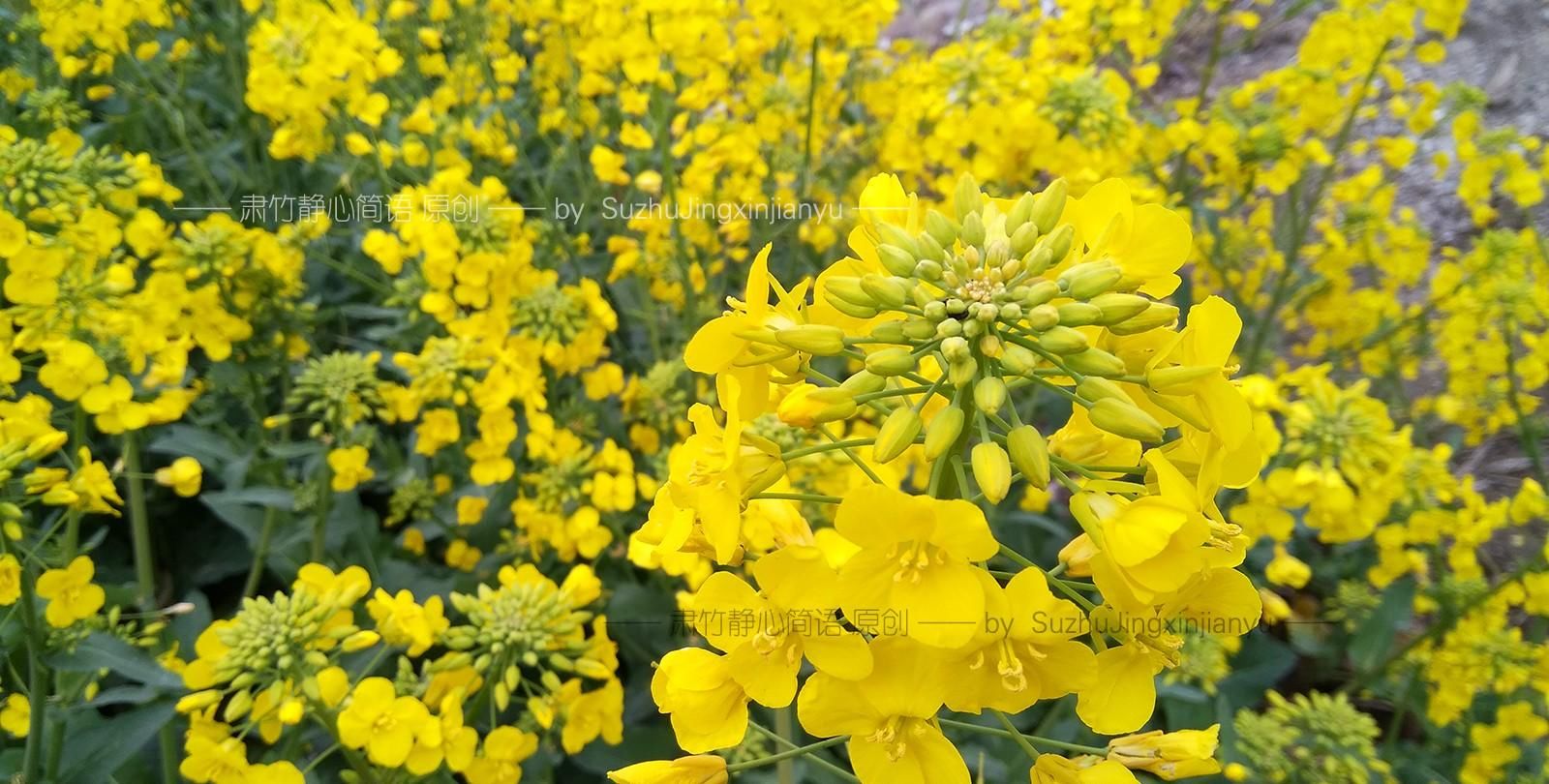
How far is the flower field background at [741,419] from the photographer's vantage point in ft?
4.29

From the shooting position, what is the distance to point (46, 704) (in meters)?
2.33

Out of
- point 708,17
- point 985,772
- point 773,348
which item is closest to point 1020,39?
point 708,17

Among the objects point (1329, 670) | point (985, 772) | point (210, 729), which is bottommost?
point (1329, 670)

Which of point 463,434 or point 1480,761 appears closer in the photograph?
point 1480,761

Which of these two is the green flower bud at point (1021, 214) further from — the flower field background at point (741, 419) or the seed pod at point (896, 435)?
the seed pod at point (896, 435)

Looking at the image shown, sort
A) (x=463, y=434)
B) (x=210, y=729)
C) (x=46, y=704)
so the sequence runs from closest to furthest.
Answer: (x=210, y=729) → (x=46, y=704) → (x=463, y=434)

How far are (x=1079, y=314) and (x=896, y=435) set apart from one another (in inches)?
12.1

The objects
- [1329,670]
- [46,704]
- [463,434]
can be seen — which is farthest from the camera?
[1329,670]

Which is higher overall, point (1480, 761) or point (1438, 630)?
point (1438, 630)

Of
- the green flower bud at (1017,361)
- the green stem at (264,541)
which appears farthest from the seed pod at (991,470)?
the green stem at (264,541)

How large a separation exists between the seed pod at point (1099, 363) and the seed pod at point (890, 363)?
24 centimetres

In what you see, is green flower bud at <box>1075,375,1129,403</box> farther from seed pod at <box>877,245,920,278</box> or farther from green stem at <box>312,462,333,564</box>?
green stem at <box>312,462,333,564</box>

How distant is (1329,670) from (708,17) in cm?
395

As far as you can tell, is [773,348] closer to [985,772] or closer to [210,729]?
[210,729]
